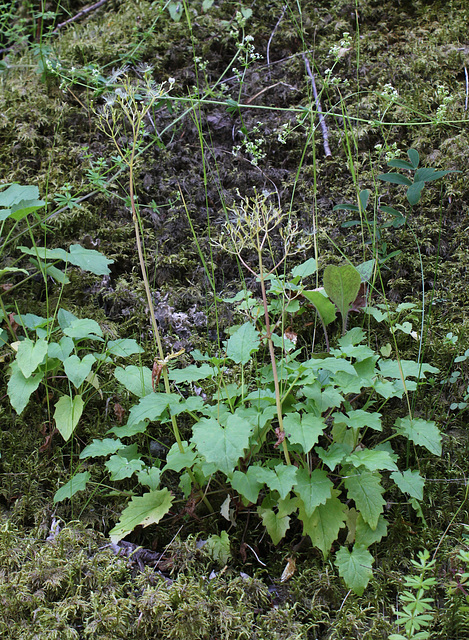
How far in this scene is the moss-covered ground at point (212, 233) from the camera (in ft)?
4.65

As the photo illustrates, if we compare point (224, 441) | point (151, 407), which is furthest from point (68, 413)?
point (224, 441)

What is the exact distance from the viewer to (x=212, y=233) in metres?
2.42

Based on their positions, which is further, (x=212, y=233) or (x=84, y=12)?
(x=84, y=12)

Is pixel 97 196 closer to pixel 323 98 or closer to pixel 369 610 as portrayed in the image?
pixel 323 98

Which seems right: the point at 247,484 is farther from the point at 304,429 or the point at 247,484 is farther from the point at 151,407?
the point at 151,407

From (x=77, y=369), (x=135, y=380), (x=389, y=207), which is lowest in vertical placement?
(x=135, y=380)

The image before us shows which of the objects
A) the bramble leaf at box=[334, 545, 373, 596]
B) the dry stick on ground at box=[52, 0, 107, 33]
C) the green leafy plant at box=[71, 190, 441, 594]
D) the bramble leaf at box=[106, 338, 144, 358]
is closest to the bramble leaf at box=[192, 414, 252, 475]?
the green leafy plant at box=[71, 190, 441, 594]

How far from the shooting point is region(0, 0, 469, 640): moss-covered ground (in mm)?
1418

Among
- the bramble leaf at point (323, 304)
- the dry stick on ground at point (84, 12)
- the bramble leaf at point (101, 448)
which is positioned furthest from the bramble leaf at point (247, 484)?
the dry stick on ground at point (84, 12)

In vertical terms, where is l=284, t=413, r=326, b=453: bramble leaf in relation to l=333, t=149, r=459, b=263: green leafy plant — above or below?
below

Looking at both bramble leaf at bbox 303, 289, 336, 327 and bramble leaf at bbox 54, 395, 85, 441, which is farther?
bramble leaf at bbox 303, 289, 336, 327

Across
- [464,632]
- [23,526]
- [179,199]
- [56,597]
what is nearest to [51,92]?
[179,199]

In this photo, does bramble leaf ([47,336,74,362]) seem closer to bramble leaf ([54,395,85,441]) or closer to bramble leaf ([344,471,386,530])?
bramble leaf ([54,395,85,441])

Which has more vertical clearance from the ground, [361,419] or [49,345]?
[49,345]
